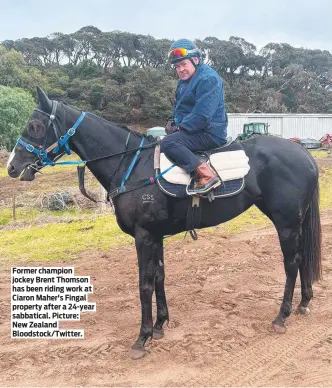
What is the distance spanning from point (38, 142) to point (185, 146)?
150 cm

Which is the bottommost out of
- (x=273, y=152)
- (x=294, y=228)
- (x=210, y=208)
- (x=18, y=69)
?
(x=294, y=228)

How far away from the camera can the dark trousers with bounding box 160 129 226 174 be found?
4102 millimetres

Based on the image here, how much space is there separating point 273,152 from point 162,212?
1459 mm

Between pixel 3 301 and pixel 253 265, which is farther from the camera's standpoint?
pixel 253 265

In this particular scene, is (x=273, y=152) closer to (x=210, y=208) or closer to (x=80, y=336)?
(x=210, y=208)

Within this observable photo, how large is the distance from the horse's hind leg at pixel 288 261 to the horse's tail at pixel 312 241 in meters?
0.21

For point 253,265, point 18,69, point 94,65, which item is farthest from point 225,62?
point 253,265

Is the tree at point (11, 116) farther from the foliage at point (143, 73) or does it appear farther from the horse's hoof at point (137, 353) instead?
the horse's hoof at point (137, 353)

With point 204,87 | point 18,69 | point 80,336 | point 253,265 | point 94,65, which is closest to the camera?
point 204,87

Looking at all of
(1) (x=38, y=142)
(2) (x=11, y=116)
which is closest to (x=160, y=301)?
(1) (x=38, y=142)

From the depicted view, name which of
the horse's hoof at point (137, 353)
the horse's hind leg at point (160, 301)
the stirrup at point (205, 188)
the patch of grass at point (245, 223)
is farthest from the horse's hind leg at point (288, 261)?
the patch of grass at point (245, 223)

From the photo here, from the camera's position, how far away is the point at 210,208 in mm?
4406

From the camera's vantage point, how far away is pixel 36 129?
4.05 meters

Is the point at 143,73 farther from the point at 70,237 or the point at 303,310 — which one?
the point at 303,310
